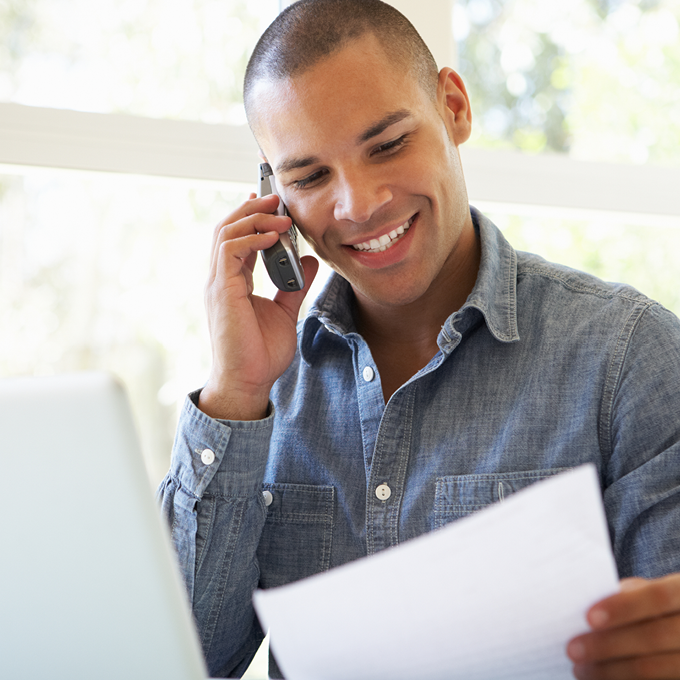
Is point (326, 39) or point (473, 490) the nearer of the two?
point (473, 490)

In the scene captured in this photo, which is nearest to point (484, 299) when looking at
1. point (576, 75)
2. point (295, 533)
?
point (295, 533)

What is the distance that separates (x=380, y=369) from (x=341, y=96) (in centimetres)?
49

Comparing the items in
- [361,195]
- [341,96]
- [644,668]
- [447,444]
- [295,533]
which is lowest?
[295,533]

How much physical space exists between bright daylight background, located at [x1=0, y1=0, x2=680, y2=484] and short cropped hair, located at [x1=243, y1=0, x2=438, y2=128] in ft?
1.10

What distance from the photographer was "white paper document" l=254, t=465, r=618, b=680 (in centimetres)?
46

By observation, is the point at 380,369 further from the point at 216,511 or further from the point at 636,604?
the point at 636,604

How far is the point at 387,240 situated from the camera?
4.11 feet

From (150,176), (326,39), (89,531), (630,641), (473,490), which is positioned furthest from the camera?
(150,176)

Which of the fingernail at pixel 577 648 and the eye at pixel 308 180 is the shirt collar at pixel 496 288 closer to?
the eye at pixel 308 180

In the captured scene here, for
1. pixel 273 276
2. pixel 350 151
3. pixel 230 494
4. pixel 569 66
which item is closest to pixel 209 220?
pixel 273 276

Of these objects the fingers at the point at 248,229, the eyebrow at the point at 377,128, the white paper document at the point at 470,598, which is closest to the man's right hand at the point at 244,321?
the fingers at the point at 248,229

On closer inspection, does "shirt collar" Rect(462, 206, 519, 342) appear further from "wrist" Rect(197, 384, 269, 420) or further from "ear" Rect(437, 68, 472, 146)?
"wrist" Rect(197, 384, 269, 420)

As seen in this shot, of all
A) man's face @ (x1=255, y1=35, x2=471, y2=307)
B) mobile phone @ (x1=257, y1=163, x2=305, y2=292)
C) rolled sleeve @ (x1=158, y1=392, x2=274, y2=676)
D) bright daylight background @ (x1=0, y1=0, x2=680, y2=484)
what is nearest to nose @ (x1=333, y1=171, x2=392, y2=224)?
man's face @ (x1=255, y1=35, x2=471, y2=307)

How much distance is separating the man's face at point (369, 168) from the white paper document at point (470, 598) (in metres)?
0.78
